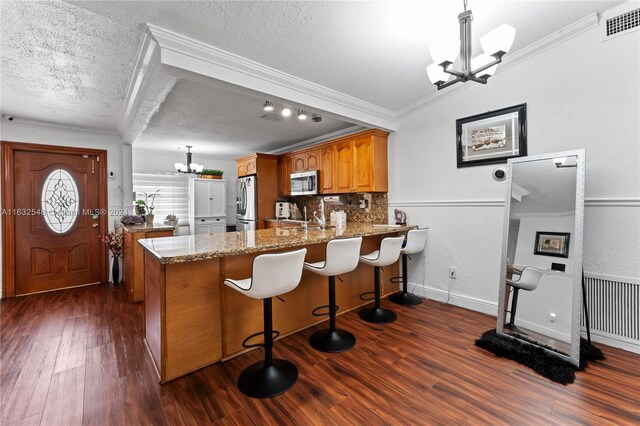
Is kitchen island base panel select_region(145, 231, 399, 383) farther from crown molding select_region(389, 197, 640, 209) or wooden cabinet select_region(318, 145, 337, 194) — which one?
wooden cabinet select_region(318, 145, 337, 194)

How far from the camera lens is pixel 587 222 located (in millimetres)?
2412

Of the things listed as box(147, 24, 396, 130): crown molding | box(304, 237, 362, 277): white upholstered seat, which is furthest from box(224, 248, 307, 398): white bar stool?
box(147, 24, 396, 130): crown molding

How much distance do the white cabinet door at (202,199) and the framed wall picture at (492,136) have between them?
5228 mm

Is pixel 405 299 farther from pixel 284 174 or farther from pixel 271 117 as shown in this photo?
pixel 284 174

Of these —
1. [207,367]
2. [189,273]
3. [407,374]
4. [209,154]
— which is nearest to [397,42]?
[189,273]

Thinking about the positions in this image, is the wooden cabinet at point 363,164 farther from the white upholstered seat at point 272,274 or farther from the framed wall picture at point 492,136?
the white upholstered seat at point 272,274

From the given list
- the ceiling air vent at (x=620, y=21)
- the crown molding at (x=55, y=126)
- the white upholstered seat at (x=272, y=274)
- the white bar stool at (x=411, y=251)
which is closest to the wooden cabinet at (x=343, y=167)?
the white bar stool at (x=411, y=251)

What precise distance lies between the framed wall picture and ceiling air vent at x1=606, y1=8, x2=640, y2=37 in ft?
2.43

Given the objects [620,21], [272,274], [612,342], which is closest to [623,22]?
[620,21]

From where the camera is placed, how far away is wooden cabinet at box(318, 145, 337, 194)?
4.52m

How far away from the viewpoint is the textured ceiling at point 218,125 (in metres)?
3.19

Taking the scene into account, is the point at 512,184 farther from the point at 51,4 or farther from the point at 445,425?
the point at 51,4

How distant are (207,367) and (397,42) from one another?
9.98ft

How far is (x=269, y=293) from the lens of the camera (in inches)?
71.3
